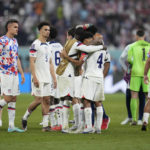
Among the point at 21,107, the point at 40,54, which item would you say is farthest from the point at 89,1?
the point at 40,54

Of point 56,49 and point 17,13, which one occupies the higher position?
point 17,13

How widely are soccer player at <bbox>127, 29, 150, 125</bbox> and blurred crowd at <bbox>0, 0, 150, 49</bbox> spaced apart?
55.8ft

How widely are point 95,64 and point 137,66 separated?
10.5ft

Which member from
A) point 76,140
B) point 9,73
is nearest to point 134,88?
point 9,73

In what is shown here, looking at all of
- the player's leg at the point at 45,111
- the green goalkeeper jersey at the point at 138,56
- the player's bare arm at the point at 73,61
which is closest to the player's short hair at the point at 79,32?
the player's bare arm at the point at 73,61

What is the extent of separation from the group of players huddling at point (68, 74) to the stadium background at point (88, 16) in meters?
18.4

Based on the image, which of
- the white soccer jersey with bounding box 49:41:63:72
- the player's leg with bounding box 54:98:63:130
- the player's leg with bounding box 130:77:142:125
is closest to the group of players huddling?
the player's leg with bounding box 54:98:63:130

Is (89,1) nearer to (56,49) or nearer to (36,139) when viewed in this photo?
(56,49)

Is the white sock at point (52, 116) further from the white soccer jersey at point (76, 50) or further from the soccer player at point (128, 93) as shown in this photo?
the soccer player at point (128, 93)

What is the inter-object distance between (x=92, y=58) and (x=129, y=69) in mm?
3432

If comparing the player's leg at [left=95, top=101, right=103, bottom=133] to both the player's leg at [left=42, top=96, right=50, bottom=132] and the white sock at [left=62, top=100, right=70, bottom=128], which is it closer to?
the white sock at [left=62, top=100, right=70, bottom=128]

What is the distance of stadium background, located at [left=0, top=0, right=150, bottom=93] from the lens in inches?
1184

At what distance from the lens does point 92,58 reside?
33.3 feet

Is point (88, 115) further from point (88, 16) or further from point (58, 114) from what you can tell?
point (88, 16)
